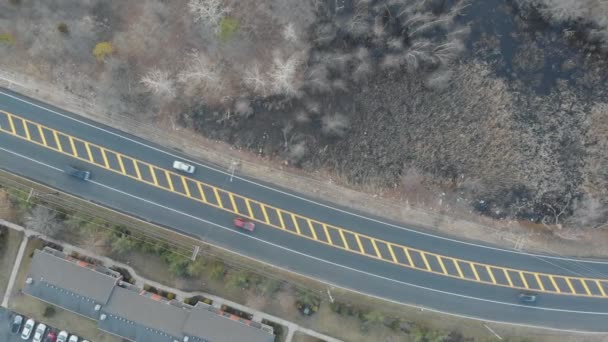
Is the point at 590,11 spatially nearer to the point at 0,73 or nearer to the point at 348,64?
the point at 348,64

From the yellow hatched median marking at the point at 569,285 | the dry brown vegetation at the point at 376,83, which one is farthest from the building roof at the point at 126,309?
the yellow hatched median marking at the point at 569,285

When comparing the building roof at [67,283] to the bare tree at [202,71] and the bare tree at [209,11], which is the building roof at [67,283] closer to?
the bare tree at [202,71]

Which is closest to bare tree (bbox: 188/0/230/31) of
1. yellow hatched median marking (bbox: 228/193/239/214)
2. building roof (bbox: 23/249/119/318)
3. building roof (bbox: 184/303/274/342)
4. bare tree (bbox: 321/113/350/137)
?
bare tree (bbox: 321/113/350/137)

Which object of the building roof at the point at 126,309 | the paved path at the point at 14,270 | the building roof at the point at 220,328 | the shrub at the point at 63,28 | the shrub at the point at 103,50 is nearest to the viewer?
the building roof at the point at 220,328

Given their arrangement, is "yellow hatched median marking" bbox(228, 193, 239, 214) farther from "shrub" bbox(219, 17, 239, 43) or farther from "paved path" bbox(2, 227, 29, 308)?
"paved path" bbox(2, 227, 29, 308)

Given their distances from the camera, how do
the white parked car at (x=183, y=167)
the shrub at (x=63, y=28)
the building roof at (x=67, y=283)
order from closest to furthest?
the building roof at (x=67, y=283) → the shrub at (x=63, y=28) → the white parked car at (x=183, y=167)

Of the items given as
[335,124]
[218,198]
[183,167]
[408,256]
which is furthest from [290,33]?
[408,256]

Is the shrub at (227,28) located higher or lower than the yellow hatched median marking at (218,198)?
higher
